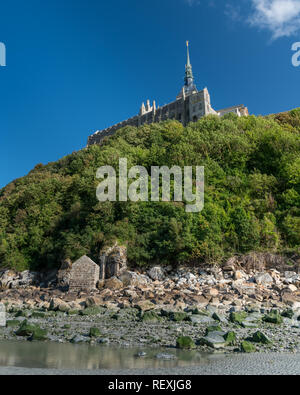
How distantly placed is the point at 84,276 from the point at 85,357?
10.6 metres

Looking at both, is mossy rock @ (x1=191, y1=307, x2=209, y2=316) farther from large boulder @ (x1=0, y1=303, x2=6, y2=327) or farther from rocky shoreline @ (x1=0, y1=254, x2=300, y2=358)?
large boulder @ (x1=0, y1=303, x2=6, y2=327)

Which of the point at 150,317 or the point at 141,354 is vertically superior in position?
the point at 150,317

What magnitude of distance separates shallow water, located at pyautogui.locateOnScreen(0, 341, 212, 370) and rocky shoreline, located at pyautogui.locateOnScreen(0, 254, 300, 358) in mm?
377

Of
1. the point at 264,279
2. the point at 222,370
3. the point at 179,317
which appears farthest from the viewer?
the point at 264,279

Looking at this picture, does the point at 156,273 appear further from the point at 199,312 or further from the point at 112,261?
the point at 199,312

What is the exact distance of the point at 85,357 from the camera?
520 cm

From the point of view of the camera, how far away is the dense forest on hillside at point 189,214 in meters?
17.4

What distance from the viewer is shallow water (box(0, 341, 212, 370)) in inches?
183

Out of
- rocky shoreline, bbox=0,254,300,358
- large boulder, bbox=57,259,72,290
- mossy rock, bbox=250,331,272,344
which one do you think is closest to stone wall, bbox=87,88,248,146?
rocky shoreline, bbox=0,254,300,358

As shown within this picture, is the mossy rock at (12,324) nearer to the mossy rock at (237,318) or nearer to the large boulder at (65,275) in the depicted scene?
the mossy rock at (237,318)

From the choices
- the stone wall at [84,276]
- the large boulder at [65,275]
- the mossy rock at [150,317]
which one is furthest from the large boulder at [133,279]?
the mossy rock at [150,317]

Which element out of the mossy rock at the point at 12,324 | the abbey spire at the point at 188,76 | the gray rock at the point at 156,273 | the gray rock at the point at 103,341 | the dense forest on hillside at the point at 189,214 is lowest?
the gray rock at the point at 103,341

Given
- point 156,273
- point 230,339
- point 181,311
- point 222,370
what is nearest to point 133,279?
point 156,273

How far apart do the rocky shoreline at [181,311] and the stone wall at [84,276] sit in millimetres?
538
